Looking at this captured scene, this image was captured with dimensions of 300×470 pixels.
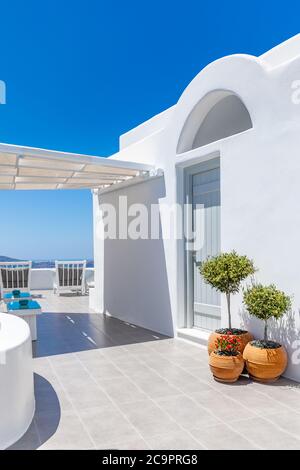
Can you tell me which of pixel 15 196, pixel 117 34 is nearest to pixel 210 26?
pixel 117 34

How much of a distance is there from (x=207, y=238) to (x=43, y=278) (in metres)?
13.7

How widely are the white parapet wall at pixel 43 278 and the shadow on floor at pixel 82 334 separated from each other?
8172 mm

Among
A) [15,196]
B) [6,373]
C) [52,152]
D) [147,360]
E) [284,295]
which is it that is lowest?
[147,360]

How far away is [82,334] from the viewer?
34.0 ft

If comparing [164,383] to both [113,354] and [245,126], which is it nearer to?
[113,354]

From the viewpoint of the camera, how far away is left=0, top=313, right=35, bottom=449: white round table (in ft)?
14.5

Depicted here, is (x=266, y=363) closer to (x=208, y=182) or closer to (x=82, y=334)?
(x=208, y=182)

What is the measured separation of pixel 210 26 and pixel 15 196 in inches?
2109

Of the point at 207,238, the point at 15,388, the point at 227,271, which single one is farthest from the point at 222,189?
the point at 15,388

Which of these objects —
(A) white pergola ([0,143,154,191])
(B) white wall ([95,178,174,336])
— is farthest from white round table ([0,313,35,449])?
(B) white wall ([95,178,174,336])

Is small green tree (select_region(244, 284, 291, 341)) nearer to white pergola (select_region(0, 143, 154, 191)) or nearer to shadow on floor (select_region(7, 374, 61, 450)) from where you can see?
shadow on floor (select_region(7, 374, 61, 450))

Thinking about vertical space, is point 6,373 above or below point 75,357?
above

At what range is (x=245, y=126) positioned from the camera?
28.7 ft

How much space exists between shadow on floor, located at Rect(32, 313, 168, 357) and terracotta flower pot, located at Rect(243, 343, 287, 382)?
360 cm
